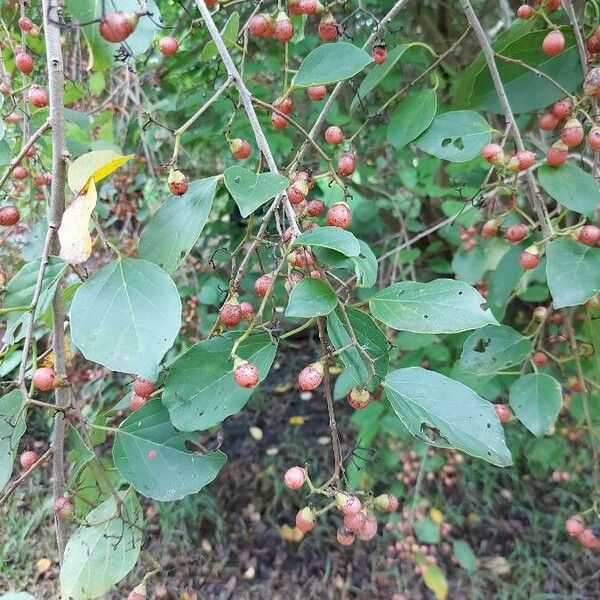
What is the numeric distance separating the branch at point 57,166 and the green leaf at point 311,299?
257mm

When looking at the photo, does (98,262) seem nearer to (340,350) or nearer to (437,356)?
(437,356)

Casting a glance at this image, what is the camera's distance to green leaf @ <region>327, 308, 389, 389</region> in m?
0.55

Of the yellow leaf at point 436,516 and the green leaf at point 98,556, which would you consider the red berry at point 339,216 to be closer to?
the green leaf at point 98,556

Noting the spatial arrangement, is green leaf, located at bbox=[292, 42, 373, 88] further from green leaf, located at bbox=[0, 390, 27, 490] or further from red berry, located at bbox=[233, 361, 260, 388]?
green leaf, located at bbox=[0, 390, 27, 490]

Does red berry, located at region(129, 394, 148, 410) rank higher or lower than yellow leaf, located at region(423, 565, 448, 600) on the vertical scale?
higher

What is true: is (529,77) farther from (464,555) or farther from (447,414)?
(464,555)

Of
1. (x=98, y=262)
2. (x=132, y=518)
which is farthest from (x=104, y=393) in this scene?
(x=132, y=518)

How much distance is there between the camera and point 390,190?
2018mm

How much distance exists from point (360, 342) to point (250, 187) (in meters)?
0.18

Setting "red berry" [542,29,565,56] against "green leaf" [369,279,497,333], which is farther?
"red berry" [542,29,565,56]

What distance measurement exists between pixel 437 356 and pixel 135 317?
3.86ft

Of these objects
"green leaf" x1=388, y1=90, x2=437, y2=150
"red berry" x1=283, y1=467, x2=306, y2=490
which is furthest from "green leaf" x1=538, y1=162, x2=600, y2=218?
"red berry" x1=283, y1=467, x2=306, y2=490

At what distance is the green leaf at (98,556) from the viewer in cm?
68

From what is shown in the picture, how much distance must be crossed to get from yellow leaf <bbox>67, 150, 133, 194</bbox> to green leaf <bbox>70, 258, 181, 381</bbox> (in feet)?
0.30
